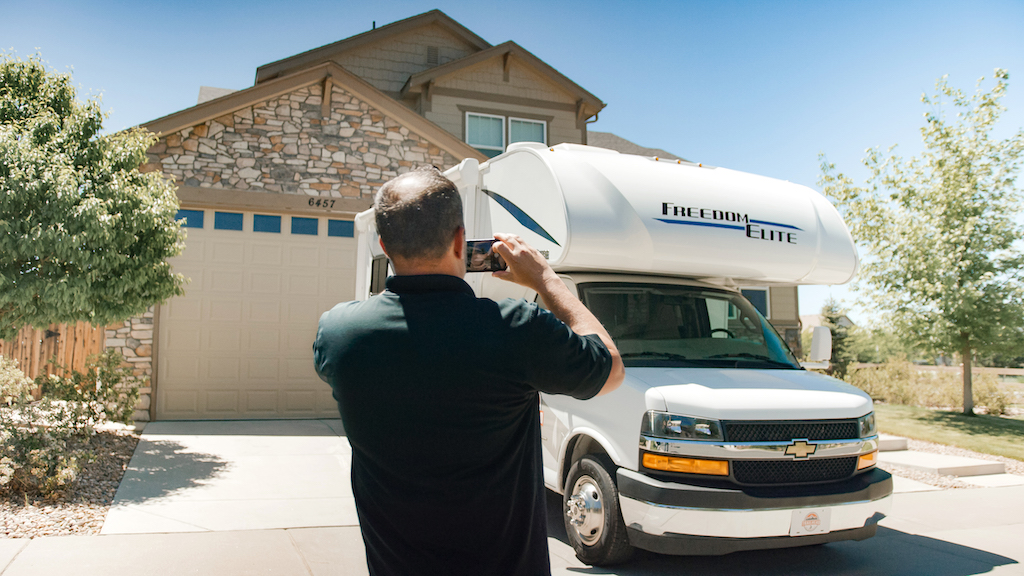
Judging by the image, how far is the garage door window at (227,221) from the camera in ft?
34.5

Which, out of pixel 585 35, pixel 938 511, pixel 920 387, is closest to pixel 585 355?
pixel 938 511

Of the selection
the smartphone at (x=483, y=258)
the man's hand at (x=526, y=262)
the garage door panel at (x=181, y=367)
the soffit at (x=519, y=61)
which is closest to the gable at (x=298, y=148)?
the garage door panel at (x=181, y=367)

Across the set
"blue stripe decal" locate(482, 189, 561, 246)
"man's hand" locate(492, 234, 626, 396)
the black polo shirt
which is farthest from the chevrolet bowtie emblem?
the black polo shirt

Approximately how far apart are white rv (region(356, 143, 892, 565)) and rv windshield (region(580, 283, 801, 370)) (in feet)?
0.04

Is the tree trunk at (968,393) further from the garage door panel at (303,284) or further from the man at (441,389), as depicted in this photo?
the man at (441,389)

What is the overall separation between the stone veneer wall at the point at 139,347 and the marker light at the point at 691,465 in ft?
26.3

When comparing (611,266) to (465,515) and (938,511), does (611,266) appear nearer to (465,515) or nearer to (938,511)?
(465,515)

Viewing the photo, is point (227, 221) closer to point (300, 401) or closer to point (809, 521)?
point (300, 401)

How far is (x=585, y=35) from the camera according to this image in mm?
12406

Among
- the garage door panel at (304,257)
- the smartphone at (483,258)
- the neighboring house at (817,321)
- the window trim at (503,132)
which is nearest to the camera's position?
the smartphone at (483,258)

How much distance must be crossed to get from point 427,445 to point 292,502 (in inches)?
209

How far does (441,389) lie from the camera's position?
1672 millimetres

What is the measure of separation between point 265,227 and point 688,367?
7.67m

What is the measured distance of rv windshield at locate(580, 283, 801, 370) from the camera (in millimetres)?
5297
